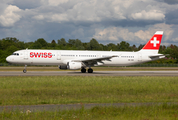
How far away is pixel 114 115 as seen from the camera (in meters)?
9.27

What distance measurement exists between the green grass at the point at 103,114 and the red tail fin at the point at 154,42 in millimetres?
36976

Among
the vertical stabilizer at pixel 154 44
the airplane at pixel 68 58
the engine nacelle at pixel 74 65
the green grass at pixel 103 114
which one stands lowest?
the green grass at pixel 103 114

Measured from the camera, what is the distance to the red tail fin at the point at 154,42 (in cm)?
4591

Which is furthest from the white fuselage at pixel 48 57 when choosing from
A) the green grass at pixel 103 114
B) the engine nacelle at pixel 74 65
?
the green grass at pixel 103 114

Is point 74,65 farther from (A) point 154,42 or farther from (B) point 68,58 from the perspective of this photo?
(A) point 154,42

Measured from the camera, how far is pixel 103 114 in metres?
9.36

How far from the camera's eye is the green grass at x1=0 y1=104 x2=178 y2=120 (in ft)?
28.6

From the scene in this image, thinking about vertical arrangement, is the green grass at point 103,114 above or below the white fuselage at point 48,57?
below

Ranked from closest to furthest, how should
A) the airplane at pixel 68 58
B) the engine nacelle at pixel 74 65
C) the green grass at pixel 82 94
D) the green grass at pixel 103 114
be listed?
the green grass at pixel 103 114 < the green grass at pixel 82 94 < the engine nacelle at pixel 74 65 < the airplane at pixel 68 58

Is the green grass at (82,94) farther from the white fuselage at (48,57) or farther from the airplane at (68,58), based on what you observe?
the white fuselage at (48,57)

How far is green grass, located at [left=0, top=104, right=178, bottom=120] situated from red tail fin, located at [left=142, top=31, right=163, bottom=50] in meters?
37.0

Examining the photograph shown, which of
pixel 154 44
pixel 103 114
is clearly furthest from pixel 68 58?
pixel 103 114

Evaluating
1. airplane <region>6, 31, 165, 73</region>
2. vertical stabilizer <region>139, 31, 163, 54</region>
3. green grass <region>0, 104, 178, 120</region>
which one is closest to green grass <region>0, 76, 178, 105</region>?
green grass <region>0, 104, 178, 120</region>

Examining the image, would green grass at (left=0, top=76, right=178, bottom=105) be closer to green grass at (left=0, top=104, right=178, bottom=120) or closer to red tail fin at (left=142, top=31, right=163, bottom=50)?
green grass at (left=0, top=104, right=178, bottom=120)
